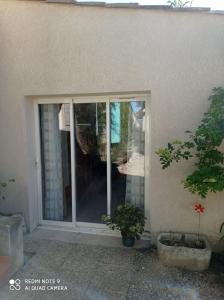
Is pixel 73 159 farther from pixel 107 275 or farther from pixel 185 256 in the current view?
pixel 185 256

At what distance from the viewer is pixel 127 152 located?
5.05m

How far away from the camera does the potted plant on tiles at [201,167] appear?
3645mm

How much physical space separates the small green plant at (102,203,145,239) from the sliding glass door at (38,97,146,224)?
1.31 ft

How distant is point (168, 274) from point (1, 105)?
14.9 ft

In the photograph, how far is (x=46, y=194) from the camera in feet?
18.3

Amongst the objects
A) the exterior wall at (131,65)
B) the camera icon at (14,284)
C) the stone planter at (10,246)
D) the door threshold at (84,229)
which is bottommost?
the camera icon at (14,284)

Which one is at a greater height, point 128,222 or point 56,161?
point 56,161

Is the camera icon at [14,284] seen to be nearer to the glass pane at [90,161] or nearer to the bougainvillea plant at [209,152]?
the glass pane at [90,161]

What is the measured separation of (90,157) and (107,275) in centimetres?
236

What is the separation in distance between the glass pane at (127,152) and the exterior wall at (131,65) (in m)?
0.48

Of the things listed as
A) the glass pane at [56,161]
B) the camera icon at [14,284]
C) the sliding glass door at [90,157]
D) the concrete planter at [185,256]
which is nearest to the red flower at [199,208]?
the concrete planter at [185,256]

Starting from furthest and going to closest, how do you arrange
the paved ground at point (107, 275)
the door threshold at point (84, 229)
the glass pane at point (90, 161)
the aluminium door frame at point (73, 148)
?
the door threshold at point (84, 229), the glass pane at point (90, 161), the aluminium door frame at point (73, 148), the paved ground at point (107, 275)

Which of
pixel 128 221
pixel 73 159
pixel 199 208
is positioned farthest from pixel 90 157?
pixel 199 208

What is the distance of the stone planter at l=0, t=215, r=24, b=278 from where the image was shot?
12.4ft
